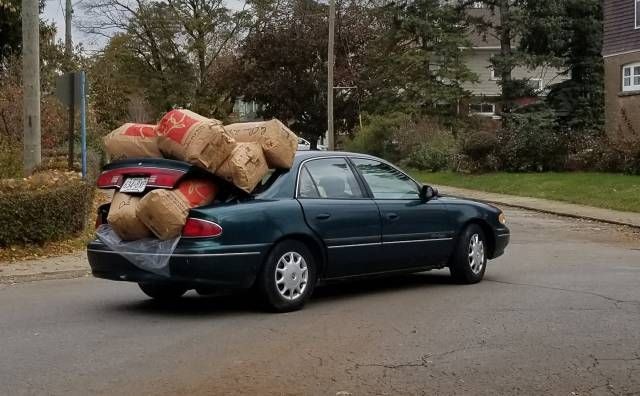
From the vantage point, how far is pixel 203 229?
7.38 m

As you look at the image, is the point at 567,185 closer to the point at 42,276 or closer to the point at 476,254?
the point at 476,254

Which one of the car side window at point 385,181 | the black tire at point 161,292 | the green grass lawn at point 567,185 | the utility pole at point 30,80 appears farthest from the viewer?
the green grass lawn at point 567,185

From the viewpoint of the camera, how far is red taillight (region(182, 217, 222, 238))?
24.2ft

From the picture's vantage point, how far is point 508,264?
38.3ft

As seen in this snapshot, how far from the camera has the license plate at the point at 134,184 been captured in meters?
7.67

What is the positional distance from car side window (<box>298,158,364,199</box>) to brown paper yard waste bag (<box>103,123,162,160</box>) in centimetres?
141

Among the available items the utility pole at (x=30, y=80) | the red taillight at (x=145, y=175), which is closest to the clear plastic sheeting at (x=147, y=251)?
the red taillight at (x=145, y=175)

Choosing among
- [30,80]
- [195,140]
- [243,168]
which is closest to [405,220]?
[243,168]

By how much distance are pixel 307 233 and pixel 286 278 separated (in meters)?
0.46

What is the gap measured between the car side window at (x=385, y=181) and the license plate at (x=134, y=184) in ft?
7.48

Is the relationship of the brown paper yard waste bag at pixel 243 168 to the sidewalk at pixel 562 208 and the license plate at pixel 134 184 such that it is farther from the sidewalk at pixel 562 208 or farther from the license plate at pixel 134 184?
the sidewalk at pixel 562 208

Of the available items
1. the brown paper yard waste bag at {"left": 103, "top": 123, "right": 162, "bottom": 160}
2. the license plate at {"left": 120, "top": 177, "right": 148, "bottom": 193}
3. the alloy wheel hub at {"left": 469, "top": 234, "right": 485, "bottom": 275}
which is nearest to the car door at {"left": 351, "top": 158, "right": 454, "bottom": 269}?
the alloy wheel hub at {"left": 469, "top": 234, "right": 485, "bottom": 275}

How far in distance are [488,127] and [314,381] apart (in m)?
32.5

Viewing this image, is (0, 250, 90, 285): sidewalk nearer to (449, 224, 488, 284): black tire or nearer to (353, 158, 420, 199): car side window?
(353, 158, 420, 199): car side window
